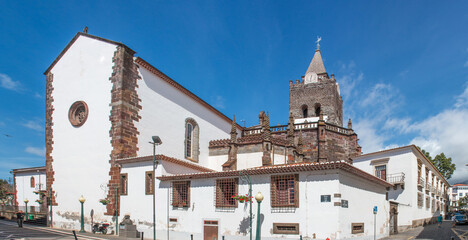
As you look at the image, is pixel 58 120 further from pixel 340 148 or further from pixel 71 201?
pixel 340 148

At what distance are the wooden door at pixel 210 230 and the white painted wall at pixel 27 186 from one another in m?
24.6

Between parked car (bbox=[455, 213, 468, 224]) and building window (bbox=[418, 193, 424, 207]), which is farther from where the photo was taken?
parked car (bbox=[455, 213, 468, 224])

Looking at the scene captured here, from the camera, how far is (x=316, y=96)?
45.5 m

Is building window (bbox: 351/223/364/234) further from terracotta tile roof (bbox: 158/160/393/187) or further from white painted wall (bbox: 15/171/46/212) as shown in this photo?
white painted wall (bbox: 15/171/46/212)

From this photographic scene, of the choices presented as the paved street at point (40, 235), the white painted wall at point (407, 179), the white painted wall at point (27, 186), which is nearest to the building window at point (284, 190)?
the paved street at point (40, 235)

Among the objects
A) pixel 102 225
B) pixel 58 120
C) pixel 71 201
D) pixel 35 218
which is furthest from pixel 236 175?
pixel 35 218

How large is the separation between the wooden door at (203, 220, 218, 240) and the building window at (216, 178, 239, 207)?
984 mm

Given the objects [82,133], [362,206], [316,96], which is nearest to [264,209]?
[362,206]

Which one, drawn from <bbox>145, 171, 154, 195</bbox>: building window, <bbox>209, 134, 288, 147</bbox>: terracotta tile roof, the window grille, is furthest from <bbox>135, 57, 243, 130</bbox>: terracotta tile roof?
<bbox>145, 171, 154, 195</bbox>: building window

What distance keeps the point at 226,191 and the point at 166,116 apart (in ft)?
32.3

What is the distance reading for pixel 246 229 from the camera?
16125mm

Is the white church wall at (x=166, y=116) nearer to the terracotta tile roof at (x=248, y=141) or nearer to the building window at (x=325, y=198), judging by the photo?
the terracotta tile roof at (x=248, y=141)

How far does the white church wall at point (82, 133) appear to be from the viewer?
21.5 metres

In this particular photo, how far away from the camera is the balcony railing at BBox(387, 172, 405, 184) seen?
90.9ft
